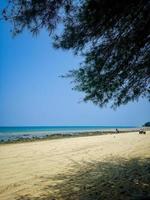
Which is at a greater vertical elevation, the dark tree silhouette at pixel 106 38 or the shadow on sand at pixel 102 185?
the dark tree silhouette at pixel 106 38

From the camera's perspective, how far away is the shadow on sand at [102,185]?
7886 millimetres

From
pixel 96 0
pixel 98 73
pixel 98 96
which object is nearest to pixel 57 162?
pixel 98 96

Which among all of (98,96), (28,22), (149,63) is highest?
(28,22)

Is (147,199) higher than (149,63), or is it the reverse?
(149,63)

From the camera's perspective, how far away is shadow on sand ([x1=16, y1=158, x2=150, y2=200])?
7.89m

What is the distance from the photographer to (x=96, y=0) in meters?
7.36

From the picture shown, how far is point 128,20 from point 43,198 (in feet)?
16.6

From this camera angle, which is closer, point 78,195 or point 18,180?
point 78,195

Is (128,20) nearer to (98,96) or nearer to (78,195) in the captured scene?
(98,96)

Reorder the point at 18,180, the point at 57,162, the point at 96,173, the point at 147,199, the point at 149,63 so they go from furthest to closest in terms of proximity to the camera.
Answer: the point at 57,162, the point at 96,173, the point at 18,180, the point at 149,63, the point at 147,199

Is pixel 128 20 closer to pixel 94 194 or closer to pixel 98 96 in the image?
pixel 98 96

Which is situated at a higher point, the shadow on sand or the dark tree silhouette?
the dark tree silhouette

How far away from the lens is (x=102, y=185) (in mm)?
9094

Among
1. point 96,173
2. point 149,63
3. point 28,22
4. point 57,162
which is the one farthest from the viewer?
point 57,162
